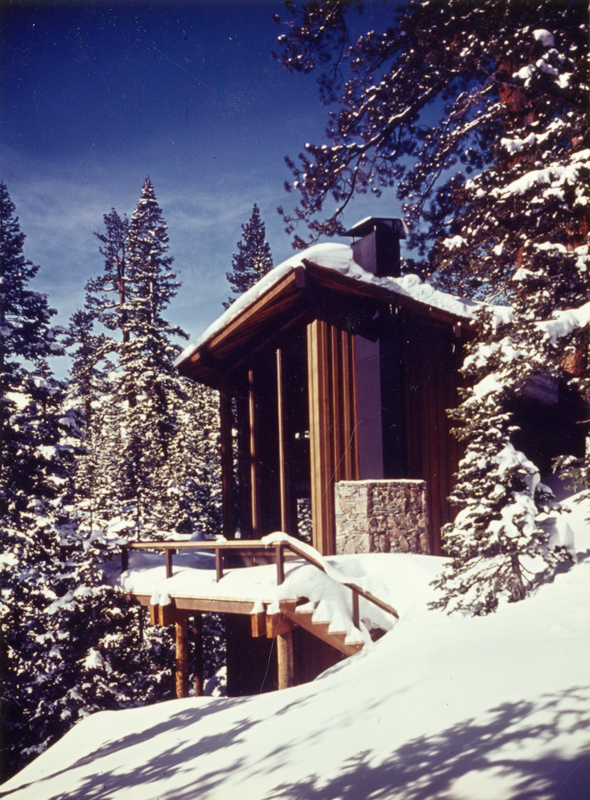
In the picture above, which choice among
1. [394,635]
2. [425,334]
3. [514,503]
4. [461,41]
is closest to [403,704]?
[394,635]

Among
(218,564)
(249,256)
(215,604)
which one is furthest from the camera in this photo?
(249,256)

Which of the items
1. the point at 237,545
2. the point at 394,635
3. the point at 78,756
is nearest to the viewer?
the point at 394,635

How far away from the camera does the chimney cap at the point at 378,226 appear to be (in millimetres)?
9773

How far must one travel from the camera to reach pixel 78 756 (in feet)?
21.8

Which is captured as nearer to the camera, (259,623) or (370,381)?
(259,623)

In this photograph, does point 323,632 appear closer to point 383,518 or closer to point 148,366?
point 383,518

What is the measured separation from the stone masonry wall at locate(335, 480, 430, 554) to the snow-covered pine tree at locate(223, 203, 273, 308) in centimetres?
2564

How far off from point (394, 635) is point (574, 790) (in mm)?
3505

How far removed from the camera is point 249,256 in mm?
33156

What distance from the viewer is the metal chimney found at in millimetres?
Answer: 9656

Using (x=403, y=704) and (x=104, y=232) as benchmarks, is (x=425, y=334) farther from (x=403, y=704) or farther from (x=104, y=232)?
(x=104, y=232)

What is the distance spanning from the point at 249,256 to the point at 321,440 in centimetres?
2612

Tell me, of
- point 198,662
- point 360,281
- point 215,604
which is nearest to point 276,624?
point 215,604

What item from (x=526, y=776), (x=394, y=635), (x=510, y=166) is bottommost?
(x=394, y=635)
